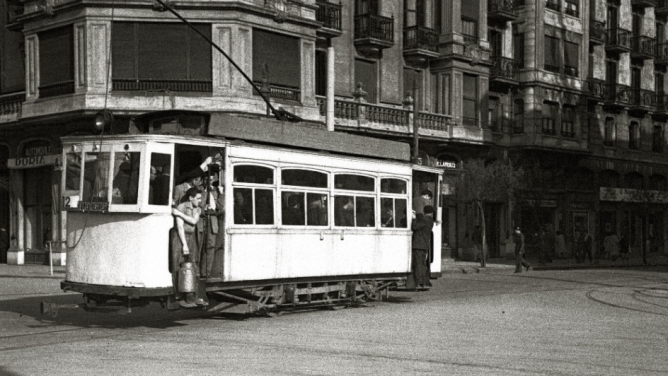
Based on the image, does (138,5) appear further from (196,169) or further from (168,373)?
(168,373)

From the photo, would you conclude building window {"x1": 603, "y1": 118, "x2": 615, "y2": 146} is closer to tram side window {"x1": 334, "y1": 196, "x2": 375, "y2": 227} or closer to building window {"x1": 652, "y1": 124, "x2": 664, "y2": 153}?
building window {"x1": 652, "y1": 124, "x2": 664, "y2": 153}

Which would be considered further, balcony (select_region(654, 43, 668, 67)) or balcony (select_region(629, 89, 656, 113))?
balcony (select_region(654, 43, 668, 67))

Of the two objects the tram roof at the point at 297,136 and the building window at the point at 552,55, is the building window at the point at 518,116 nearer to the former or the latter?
the building window at the point at 552,55

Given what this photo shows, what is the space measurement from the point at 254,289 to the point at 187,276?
193 cm

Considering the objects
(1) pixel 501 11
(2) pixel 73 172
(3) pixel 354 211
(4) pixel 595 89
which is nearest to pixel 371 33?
(1) pixel 501 11

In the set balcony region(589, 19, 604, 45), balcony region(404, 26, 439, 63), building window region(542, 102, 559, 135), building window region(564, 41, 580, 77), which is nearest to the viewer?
balcony region(404, 26, 439, 63)

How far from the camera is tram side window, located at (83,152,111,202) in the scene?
13273mm

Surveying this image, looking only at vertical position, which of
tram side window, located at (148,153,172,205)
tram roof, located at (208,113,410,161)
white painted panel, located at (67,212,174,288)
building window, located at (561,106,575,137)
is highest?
building window, located at (561,106,575,137)

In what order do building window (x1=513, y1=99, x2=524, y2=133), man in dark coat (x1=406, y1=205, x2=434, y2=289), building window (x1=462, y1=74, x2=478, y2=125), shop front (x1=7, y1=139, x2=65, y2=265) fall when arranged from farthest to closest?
building window (x1=513, y1=99, x2=524, y2=133), building window (x1=462, y1=74, x2=478, y2=125), shop front (x1=7, y1=139, x2=65, y2=265), man in dark coat (x1=406, y1=205, x2=434, y2=289)

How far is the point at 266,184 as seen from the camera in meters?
14.7

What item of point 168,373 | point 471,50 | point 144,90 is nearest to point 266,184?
point 168,373

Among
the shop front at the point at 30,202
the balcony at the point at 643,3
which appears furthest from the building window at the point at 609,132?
the shop front at the point at 30,202

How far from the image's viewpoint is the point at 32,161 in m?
33.5

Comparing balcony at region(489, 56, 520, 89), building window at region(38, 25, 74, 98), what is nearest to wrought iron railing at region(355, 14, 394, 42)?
balcony at region(489, 56, 520, 89)
